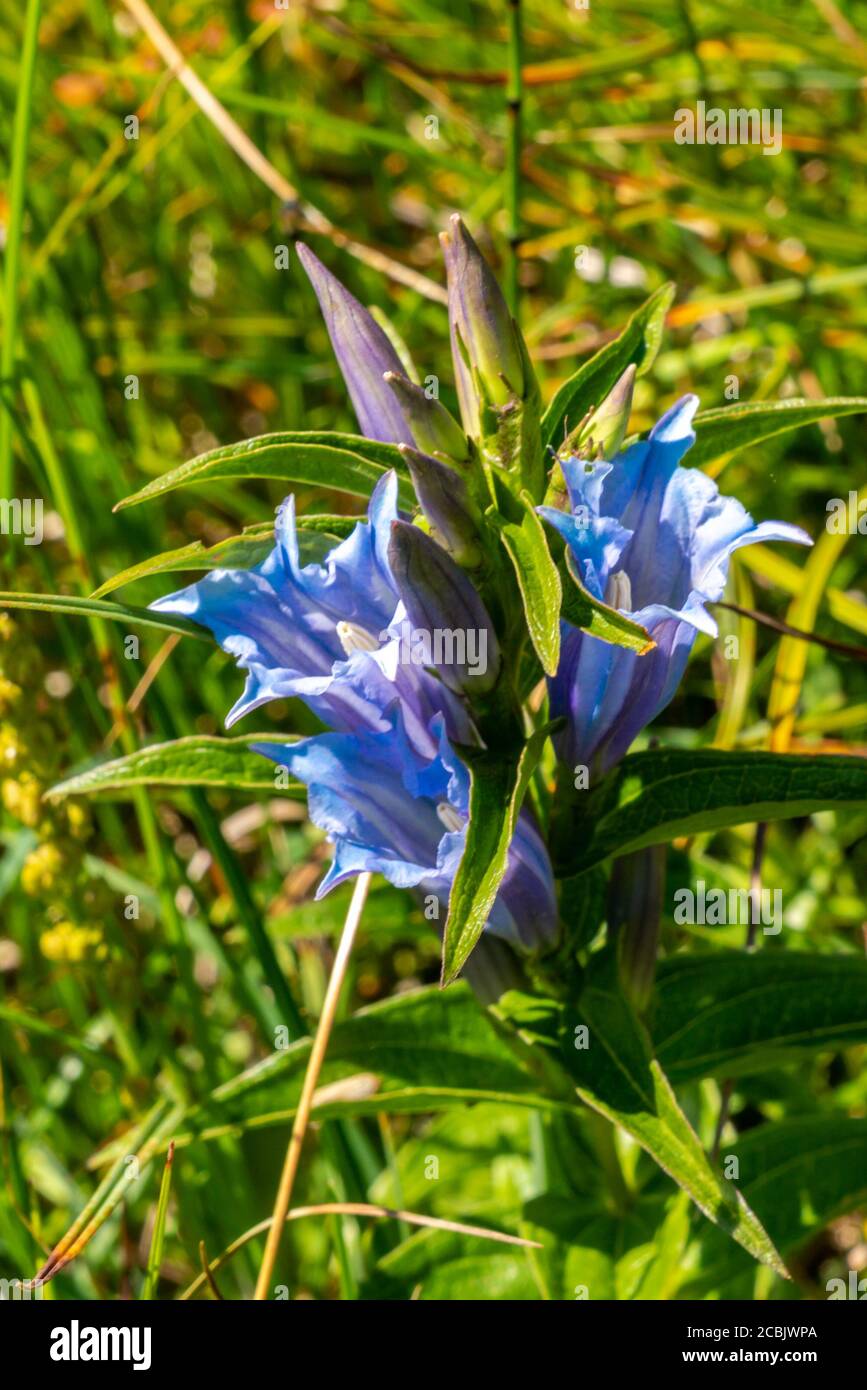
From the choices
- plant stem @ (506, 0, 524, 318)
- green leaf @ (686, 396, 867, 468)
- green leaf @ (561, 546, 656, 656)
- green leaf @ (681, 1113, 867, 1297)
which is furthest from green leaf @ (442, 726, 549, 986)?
plant stem @ (506, 0, 524, 318)

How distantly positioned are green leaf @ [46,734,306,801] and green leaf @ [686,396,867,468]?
0.54m

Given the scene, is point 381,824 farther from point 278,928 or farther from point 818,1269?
point 818,1269

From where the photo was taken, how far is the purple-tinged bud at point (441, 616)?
1219mm

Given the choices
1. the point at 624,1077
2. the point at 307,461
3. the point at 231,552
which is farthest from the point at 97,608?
the point at 624,1077

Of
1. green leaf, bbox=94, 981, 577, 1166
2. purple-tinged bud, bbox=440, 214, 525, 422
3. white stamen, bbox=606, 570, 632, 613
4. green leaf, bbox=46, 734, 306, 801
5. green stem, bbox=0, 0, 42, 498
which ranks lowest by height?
green leaf, bbox=94, 981, 577, 1166

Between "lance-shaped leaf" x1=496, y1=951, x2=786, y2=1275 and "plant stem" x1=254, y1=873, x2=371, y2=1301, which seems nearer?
"lance-shaped leaf" x1=496, y1=951, x2=786, y2=1275

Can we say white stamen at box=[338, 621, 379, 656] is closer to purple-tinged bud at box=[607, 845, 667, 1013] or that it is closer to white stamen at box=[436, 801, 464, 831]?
white stamen at box=[436, 801, 464, 831]

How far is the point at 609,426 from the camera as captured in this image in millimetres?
1307

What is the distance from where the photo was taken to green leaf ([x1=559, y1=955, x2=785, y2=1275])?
128 cm

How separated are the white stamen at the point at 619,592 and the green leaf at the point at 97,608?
414 millimetres

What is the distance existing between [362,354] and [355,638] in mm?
288

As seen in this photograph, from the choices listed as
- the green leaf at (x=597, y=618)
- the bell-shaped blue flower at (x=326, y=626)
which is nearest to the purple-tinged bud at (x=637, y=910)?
the bell-shaped blue flower at (x=326, y=626)

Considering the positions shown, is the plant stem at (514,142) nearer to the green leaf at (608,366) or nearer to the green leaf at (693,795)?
the green leaf at (608,366)
